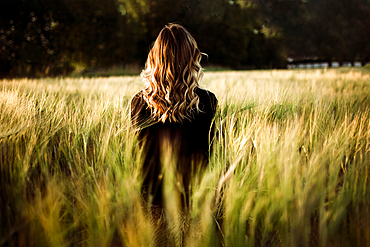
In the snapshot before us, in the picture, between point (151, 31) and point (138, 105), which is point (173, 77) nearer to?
point (138, 105)

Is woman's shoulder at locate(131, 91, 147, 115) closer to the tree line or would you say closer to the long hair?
Answer: the long hair

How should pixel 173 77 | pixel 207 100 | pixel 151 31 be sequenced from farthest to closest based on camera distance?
pixel 151 31
pixel 207 100
pixel 173 77

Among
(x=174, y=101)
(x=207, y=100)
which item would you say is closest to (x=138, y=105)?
(x=174, y=101)

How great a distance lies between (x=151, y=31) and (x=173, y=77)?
1728 centimetres

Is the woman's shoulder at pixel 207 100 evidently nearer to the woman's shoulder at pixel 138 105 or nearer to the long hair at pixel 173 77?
the long hair at pixel 173 77

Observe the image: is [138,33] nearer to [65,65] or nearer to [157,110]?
[65,65]

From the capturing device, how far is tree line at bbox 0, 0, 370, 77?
9945 mm

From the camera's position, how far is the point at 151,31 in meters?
17.1

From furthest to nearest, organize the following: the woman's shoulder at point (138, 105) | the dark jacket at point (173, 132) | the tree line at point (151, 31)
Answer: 1. the tree line at point (151, 31)
2. the woman's shoulder at point (138, 105)
3. the dark jacket at point (173, 132)

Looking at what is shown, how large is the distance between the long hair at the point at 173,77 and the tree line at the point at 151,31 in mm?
8730

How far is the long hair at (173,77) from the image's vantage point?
1.29m

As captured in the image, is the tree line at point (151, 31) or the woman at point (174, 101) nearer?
the woman at point (174, 101)

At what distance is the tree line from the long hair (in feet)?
28.6

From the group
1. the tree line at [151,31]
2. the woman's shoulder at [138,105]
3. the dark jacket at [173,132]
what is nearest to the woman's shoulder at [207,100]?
the dark jacket at [173,132]
